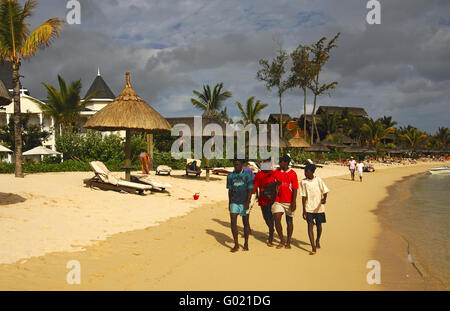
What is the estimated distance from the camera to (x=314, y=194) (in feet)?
19.0

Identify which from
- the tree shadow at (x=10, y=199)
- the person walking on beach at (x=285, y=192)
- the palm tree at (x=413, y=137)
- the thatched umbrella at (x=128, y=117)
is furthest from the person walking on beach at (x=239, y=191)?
the palm tree at (x=413, y=137)

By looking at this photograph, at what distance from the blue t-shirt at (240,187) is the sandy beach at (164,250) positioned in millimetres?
922

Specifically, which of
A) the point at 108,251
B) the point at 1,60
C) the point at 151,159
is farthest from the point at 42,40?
the point at 108,251

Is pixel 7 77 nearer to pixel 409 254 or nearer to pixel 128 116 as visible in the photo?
pixel 128 116

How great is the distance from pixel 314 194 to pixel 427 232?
15.2 ft

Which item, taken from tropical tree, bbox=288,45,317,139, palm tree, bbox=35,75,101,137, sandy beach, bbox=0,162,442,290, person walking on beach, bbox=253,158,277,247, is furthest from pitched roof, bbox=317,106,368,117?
person walking on beach, bbox=253,158,277,247

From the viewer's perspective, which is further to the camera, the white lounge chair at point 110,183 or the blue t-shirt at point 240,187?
the white lounge chair at point 110,183

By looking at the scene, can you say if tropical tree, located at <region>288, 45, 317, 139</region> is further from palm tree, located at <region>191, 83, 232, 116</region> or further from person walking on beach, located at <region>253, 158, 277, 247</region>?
person walking on beach, located at <region>253, 158, 277, 247</region>

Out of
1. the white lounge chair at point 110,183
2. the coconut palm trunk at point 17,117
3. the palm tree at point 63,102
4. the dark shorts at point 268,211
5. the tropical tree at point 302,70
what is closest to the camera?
the dark shorts at point 268,211

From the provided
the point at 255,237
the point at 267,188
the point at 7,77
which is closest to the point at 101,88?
the point at 7,77

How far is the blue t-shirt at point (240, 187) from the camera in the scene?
5859 mm

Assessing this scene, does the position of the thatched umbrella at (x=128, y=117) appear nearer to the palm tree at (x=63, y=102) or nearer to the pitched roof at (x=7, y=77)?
the palm tree at (x=63, y=102)

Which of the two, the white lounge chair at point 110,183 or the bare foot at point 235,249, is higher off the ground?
the white lounge chair at point 110,183
